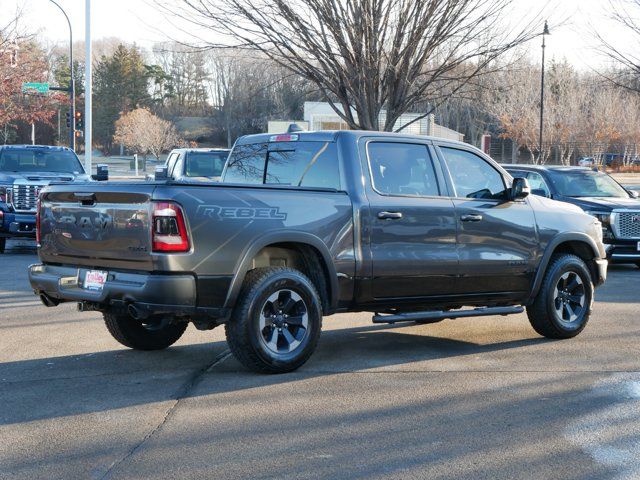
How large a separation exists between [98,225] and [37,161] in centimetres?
1263

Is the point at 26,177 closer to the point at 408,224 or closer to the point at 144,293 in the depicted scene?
the point at 408,224

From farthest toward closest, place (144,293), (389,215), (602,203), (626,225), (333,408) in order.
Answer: (602,203) → (626,225) → (389,215) → (144,293) → (333,408)

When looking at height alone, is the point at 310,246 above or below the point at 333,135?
below

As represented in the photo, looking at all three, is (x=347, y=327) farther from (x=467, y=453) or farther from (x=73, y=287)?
(x=467, y=453)

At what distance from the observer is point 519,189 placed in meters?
8.30

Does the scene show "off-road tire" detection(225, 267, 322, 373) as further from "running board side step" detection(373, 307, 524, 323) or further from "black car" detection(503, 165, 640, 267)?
"black car" detection(503, 165, 640, 267)

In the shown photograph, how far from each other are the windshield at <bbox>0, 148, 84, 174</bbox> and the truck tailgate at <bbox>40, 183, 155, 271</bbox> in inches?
461

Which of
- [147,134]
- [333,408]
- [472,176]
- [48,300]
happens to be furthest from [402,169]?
[147,134]

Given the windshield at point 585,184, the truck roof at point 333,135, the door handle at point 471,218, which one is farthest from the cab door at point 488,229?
the windshield at point 585,184

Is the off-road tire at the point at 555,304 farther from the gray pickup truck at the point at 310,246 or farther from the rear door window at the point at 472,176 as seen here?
the rear door window at the point at 472,176

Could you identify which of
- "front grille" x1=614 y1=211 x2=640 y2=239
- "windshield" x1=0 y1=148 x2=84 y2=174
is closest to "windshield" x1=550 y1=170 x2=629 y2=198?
"front grille" x1=614 y1=211 x2=640 y2=239

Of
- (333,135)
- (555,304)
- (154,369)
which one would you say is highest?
(333,135)

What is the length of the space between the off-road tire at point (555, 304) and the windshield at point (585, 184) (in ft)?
23.5

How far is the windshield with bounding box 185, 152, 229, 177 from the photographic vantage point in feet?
62.5
